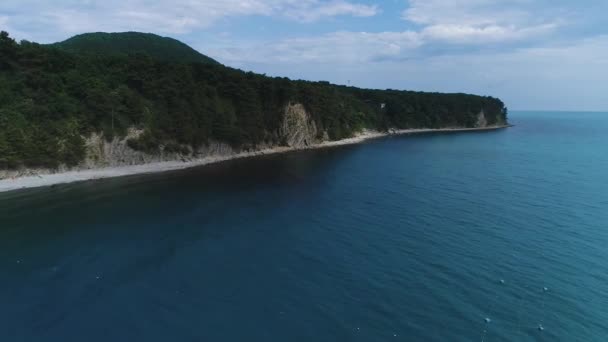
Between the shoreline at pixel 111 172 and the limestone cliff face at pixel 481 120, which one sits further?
the limestone cliff face at pixel 481 120

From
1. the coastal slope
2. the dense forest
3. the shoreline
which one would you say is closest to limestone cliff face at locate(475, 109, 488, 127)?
the dense forest

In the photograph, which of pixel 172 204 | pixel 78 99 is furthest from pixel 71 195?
pixel 78 99

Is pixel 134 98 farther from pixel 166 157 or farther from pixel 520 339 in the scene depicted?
pixel 520 339

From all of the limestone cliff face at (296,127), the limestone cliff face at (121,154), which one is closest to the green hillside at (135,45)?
the limestone cliff face at (296,127)

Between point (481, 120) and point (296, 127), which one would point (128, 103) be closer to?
point (296, 127)

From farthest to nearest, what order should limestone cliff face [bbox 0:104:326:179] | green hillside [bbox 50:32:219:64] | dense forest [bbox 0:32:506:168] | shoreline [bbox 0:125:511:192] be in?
green hillside [bbox 50:32:219:64], limestone cliff face [bbox 0:104:326:179], dense forest [bbox 0:32:506:168], shoreline [bbox 0:125:511:192]

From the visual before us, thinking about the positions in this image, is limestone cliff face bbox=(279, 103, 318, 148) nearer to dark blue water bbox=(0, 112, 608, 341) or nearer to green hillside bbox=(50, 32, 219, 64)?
dark blue water bbox=(0, 112, 608, 341)

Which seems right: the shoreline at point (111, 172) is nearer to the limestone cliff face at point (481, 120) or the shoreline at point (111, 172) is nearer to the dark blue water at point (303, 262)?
the dark blue water at point (303, 262)
